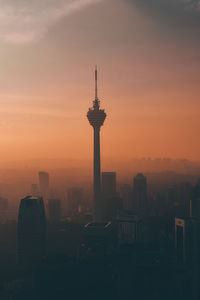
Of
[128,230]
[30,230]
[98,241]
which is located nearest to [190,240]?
[98,241]

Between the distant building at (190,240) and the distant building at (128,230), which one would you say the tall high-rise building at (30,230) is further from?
the distant building at (190,240)

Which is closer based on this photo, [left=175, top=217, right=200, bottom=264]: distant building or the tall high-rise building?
[left=175, top=217, right=200, bottom=264]: distant building

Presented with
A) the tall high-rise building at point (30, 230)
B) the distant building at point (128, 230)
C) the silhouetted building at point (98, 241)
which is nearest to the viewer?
the silhouetted building at point (98, 241)

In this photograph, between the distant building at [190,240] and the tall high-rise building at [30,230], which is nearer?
the distant building at [190,240]

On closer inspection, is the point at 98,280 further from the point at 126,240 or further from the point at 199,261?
the point at 126,240

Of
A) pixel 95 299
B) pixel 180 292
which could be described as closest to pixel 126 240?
pixel 180 292

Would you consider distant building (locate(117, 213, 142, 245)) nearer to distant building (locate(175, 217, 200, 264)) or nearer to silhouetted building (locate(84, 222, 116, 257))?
silhouetted building (locate(84, 222, 116, 257))

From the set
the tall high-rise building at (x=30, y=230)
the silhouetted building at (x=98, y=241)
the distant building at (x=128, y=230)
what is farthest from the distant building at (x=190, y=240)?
the tall high-rise building at (x=30, y=230)

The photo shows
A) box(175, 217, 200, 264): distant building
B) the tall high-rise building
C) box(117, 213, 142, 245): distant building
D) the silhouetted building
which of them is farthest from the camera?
box(117, 213, 142, 245): distant building

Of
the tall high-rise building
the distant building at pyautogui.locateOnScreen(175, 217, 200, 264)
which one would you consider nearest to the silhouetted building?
the tall high-rise building
